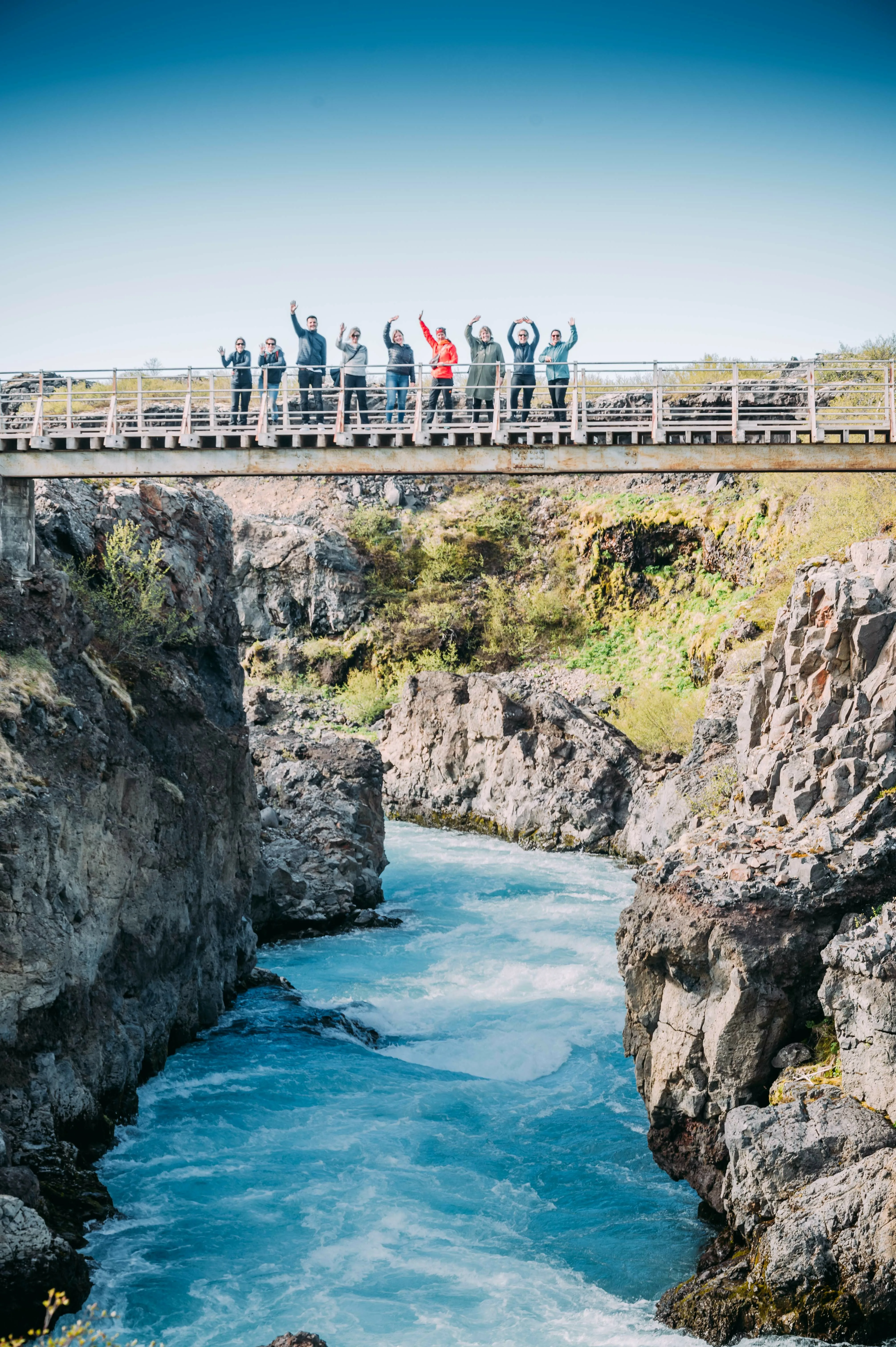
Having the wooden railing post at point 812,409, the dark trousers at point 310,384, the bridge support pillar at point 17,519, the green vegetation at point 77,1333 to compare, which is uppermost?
the dark trousers at point 310,384

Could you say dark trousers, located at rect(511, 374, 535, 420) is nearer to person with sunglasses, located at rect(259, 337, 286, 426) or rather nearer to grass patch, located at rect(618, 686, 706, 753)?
person with sunglasses, located at rect(259, 337, 286, 426)

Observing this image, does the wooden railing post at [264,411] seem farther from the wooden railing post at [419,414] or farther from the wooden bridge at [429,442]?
the wooden railing post at [419,414]

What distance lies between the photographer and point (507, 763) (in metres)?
39.8

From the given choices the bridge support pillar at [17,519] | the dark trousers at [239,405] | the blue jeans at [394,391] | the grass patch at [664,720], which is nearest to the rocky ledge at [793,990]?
the blue jeans at [394,391]

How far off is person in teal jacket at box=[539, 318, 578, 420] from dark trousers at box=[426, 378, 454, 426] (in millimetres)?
1761

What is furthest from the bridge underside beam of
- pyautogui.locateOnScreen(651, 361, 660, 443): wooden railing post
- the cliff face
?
the cliff face

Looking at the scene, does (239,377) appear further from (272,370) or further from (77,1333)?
(77,1333)

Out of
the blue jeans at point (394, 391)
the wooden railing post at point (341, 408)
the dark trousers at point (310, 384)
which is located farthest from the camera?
the dark trousers at point (310, 384)

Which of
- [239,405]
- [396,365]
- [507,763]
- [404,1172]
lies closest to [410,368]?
[396,365]

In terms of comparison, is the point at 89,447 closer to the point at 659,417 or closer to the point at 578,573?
the point at 659,417

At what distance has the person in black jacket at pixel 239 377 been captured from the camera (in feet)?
71.9

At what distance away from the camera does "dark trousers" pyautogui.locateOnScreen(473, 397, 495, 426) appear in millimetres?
20328

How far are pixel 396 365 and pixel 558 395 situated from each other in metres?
2.92

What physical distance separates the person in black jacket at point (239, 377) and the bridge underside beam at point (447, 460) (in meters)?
1.32
